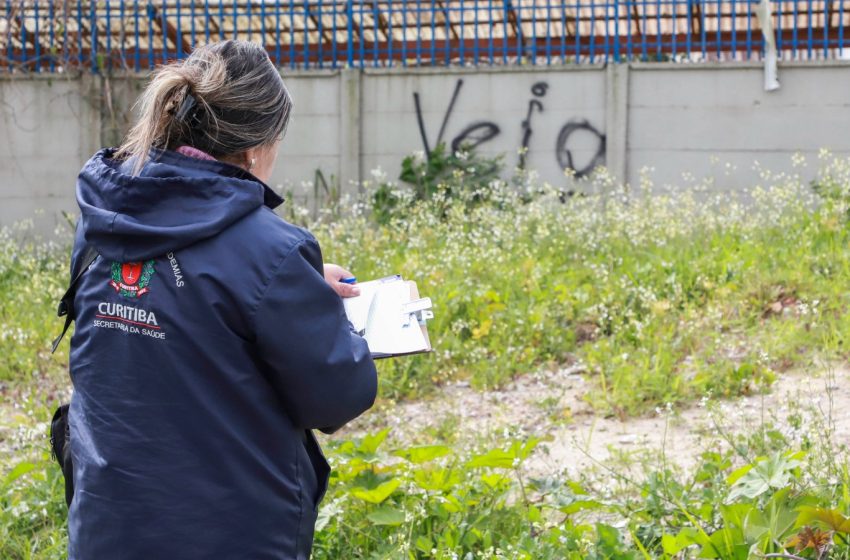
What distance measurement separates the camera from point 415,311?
2213mm

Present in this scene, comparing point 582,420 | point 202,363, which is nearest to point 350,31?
point 582,420

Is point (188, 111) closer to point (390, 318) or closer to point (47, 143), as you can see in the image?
point (390, 318)

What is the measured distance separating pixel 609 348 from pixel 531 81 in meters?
4.88

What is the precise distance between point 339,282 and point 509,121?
773cm

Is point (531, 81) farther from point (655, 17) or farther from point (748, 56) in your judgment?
point (748, 56)

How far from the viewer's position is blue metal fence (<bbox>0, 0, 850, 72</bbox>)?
980 cm

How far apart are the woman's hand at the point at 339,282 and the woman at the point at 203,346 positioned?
0.25 metres

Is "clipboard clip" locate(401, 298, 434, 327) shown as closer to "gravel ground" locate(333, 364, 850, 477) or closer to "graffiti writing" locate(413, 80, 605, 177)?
"gravel ground" locate(333, 364, 850, 477)

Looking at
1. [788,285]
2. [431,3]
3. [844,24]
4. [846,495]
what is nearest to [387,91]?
[431,3]

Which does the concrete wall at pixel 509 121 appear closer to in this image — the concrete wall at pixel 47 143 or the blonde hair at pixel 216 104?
the concrete wall at pixel 47 143

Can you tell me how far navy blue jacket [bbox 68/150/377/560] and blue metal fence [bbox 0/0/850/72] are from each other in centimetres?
841

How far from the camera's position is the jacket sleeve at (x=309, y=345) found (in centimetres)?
186

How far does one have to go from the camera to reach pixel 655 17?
32.7ft

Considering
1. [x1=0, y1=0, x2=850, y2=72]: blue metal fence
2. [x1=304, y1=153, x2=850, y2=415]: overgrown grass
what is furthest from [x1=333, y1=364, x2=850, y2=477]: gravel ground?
[x1=0, y1=0, x2=850, y2=72]: blue metal fence
